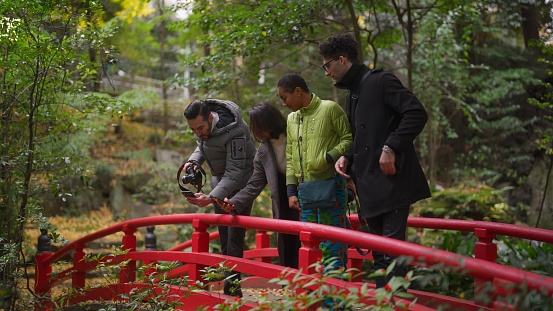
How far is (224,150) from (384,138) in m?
2.06

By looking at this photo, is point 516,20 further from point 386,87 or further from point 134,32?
point 134,32

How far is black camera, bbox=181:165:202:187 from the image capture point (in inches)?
226

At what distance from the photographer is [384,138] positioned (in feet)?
13.6

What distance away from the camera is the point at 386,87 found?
4.11m

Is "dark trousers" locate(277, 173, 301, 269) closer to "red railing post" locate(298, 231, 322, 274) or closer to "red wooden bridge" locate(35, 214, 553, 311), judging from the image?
"red wooden bridge" locate(35, 214, 553, 311)

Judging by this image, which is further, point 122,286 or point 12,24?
point 122,286

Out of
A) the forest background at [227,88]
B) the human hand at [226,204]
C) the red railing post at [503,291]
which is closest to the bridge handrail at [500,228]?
the red railing post at [503,291]

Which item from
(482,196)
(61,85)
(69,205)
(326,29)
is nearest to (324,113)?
(61,85)

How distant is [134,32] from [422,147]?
11.1 m

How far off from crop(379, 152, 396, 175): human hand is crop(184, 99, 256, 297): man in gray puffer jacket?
1941mm

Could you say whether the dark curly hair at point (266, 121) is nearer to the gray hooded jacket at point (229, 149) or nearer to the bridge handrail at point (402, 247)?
the gray hooded jacket at point (229, 149)

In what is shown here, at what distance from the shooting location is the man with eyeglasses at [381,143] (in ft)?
13.1

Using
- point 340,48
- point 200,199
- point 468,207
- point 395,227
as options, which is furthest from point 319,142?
point 468,207

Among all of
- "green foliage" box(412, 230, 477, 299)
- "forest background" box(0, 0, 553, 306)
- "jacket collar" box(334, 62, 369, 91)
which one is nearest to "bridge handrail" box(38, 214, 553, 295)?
"jacket collar" box(334, 62, 369, 91)
